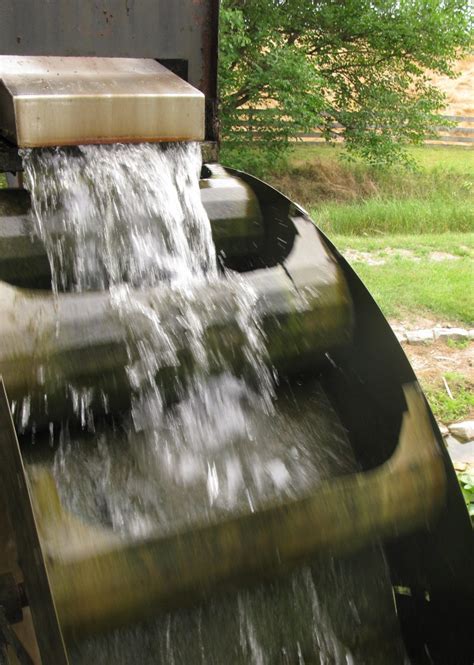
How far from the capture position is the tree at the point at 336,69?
11500mm

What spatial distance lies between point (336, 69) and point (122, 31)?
11.3 m

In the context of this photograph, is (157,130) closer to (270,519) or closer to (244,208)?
(244,208)

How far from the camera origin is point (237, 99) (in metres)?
12.6

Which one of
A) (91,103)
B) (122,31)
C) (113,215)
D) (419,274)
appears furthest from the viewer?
(419,274)

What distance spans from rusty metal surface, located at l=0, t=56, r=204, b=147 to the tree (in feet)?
27.5

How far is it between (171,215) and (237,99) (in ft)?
33.8

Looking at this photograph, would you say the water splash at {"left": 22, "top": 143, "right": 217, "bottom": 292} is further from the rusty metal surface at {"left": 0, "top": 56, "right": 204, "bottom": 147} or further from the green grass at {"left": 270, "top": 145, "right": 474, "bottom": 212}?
the green grass at {"left": 270, "top": 145, "right": 474, "bottom": 212}

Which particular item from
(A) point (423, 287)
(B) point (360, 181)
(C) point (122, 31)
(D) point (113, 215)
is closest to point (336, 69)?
(B) point (360, 181)

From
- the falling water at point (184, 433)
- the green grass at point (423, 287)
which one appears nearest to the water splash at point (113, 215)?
the falling water at point (184, 433)

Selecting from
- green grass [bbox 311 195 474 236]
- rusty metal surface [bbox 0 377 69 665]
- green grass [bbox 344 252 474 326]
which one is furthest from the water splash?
green grass [bbox 311 195 474 236]

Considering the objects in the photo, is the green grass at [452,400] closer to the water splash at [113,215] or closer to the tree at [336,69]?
the water splash at [113,215]

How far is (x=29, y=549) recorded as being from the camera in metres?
1.80

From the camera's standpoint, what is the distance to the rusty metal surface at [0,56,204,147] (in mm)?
2484

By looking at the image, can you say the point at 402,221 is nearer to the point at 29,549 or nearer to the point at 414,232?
the point at 414,232
